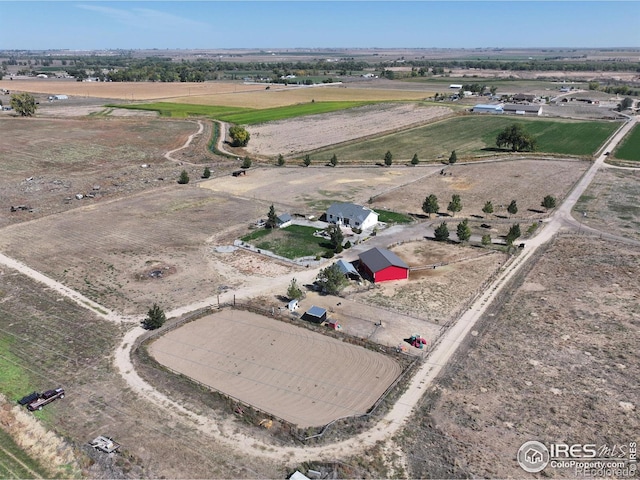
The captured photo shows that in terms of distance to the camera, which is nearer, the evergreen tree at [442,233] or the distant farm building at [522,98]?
the evergreen tree at [442,233]

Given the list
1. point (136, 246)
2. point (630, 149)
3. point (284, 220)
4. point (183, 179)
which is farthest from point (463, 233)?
point (630, 149)

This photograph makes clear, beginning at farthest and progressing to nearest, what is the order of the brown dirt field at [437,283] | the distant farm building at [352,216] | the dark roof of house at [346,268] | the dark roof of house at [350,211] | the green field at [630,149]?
1. the green field at [630,149]
2. the dark roof of house at [350,211]
3. the distant farm building at [352,216]
4. the dark roof of house at [346,268]
5. the brown dirt field at [437,283]

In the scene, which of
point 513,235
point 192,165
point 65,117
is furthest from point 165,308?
point 65,117

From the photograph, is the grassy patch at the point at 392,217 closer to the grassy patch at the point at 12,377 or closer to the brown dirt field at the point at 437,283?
the brown dirt field at the point at 437,283

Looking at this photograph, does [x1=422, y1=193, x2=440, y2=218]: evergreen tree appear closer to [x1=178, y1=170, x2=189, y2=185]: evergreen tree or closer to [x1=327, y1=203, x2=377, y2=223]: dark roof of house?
[x1=327, y1=203, x2=377, y2=223]: dark roof of house

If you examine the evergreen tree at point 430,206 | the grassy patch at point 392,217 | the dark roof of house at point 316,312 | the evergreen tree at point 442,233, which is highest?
the evergreen tree at point 430,206

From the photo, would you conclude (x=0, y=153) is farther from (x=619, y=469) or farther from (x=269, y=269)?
(x=619, y=469)

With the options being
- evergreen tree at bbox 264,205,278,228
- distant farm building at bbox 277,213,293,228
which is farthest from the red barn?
distant farm building at bbox 277,213,293,228

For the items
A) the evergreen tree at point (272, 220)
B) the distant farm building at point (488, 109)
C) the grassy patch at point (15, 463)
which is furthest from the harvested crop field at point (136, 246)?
the distant farm building at point (488, 109)
